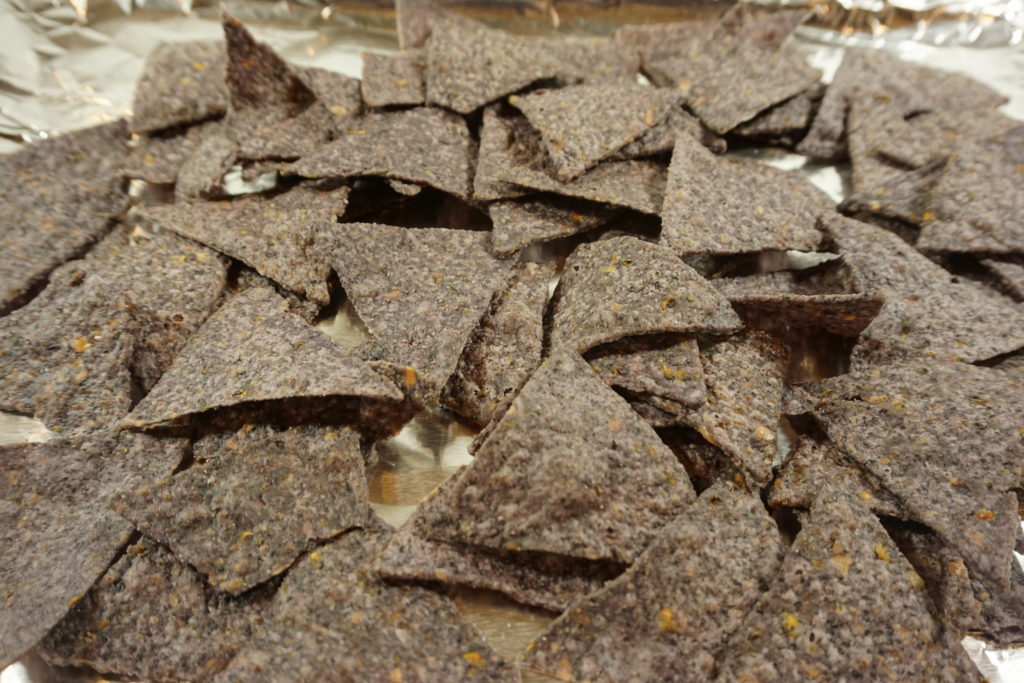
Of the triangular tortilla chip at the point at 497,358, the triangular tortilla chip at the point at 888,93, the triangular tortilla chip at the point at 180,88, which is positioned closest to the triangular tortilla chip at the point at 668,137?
the triangular tortilla chip at the point at 888,93

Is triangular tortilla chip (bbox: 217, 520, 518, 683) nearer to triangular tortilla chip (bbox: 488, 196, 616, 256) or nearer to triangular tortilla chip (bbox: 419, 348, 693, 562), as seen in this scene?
triangular tortilla chip (bbox: 419, 348, 693, 562)

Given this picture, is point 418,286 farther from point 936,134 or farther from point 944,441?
point 936,134

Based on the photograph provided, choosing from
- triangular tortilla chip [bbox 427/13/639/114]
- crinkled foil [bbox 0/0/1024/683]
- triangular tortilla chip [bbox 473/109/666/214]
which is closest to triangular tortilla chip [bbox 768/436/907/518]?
triangular tortilla chip [bbox 473/109/666/214]

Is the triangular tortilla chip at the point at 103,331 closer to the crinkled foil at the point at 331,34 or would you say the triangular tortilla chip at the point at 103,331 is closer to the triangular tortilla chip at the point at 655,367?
the crinkled foil at the point at 331,34

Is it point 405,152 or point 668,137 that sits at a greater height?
point 668,137

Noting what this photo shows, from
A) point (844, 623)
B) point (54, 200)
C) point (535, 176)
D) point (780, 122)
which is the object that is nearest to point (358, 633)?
point (844, 623)
